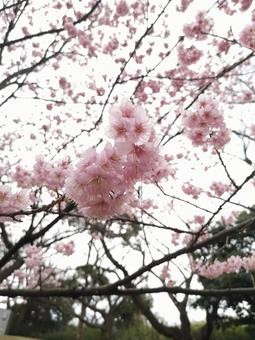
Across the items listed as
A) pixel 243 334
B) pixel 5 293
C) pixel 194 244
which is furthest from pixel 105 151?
pixel 243 334

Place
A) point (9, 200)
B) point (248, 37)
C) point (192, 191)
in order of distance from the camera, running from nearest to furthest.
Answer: point (9, 200) < point (248, 37) < point (192, 191)

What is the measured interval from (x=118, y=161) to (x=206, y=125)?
54.8 inches

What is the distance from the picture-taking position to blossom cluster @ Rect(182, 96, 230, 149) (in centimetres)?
267

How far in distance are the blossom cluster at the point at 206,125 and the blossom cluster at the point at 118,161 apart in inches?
44.8

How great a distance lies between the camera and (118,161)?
155 cm

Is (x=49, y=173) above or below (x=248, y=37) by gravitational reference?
below

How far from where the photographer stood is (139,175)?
1.63 m

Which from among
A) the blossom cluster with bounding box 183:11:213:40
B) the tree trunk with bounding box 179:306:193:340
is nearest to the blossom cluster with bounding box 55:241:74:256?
the tree trunk with bounding box 179:306:193:340

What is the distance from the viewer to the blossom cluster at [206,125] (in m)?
2.67

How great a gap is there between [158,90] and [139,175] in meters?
6.05

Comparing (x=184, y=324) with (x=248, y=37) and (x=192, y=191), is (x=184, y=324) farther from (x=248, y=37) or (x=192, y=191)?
(x=248, y=37)

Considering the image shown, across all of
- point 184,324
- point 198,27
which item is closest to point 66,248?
point 184,324

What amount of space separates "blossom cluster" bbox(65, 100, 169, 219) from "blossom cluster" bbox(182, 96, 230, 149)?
114cm

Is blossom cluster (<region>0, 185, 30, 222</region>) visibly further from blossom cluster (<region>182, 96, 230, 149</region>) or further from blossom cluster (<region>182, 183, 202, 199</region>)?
blossom cluster (<region>182, 183, 202, 199</region>)
